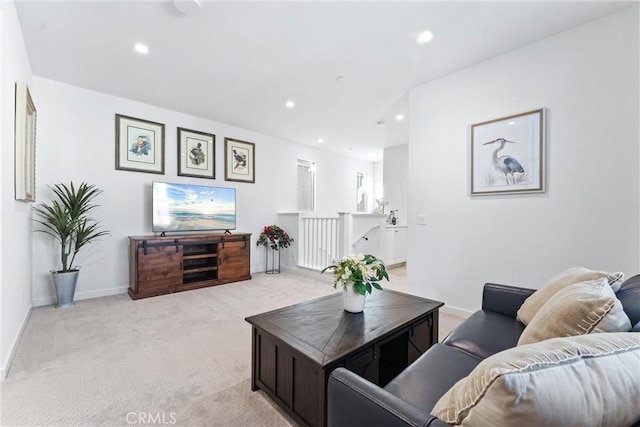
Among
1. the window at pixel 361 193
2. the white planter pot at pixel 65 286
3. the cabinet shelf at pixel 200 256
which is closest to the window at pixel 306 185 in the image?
the window at pixel 361 193

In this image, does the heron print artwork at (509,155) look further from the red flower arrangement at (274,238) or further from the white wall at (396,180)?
the white wall at (396,180)

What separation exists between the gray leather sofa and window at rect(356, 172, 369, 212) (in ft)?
19.9

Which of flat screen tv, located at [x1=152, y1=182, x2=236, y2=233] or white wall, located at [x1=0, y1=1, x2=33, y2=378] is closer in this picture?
white wall, located at [x1=0, y1=1, x2=33, y2=378]

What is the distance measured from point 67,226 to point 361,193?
6513 millimetres

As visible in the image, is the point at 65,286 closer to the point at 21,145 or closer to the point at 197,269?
the point at 197,269

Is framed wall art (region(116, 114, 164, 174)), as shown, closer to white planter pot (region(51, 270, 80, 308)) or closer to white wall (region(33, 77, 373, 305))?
white wall (region(33, 77, 373, 305))

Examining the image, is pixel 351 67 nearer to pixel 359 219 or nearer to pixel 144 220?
pixel 359 219

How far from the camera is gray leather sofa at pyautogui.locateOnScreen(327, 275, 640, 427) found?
819 mm

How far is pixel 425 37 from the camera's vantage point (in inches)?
98.2

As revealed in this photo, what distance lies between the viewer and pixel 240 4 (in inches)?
84.3

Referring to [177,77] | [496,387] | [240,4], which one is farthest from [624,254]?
[177,77]

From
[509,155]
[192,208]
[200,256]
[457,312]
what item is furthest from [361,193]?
[509,155]

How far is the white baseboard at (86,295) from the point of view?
127 inches

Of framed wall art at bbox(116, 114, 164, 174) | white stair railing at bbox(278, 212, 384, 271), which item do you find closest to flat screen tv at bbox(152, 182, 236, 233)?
framed wall art at bbox(116, 114, 164, 174)
